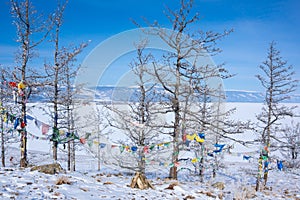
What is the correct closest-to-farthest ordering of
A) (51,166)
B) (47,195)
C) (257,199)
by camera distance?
(47,195) < (51,166) < (257,199)

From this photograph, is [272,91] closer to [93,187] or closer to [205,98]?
[205,98]

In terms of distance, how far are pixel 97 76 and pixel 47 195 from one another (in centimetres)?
755

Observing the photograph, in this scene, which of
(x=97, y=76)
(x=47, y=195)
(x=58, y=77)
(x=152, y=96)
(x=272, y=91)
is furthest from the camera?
(x=272, y=91)

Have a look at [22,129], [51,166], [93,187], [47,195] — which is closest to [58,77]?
[22,129]

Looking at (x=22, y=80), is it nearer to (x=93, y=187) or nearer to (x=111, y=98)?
(x=111, y=98)

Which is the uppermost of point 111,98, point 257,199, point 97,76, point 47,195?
point 97,76

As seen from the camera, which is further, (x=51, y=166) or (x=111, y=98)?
(x=111, y=98)

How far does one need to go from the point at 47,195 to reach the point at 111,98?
7357 mm

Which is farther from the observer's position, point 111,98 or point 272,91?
point 272,91

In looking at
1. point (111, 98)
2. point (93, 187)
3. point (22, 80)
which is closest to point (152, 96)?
point (111, 98)

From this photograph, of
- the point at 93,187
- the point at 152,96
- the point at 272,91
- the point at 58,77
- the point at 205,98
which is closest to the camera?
the point at 93,187

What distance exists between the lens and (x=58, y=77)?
13141 mm

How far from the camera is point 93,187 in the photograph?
704 centimetres

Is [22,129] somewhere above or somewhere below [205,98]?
below
